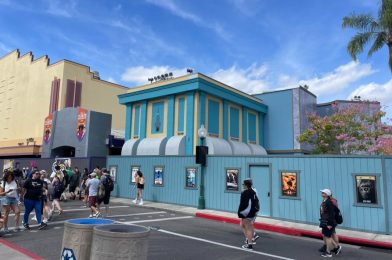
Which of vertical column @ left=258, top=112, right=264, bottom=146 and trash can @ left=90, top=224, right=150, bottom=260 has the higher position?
vertical column @ left=258, top=112, right=264, bottom=146

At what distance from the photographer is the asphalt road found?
25.7 ft

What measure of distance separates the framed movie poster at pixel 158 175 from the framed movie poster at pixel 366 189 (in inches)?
396

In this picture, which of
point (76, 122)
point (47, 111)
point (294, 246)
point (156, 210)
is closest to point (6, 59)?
point (47, 111)

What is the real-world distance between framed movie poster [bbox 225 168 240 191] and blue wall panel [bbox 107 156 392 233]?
186mm

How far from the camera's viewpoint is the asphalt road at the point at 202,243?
25.7 ft

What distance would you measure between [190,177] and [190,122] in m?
5.99

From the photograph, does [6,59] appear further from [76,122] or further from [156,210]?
[156,210]

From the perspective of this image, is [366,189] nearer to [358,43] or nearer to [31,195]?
[358,43]

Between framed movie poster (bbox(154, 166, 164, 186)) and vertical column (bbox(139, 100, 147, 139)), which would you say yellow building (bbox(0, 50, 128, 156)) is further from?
framed movie poster (bbox(154, 166, 164, 186))

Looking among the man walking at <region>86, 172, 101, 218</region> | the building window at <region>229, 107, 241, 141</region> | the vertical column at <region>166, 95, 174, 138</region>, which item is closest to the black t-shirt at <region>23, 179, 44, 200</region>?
the man walking at <region>86, 172, 101, 218</region>

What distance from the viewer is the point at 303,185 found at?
42.3 ft

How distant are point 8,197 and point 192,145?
521 inches

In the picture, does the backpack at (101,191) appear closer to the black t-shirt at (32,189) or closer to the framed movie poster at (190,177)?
the black t-shirt at (32,189)

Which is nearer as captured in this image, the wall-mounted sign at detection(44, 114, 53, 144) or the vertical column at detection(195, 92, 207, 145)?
the vertical column at detection(195, 92, 207, 145)
